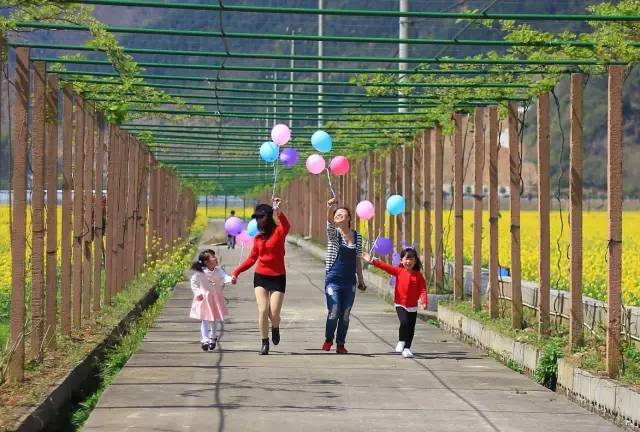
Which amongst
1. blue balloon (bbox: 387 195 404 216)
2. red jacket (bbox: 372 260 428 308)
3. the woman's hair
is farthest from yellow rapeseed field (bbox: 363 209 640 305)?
the woman's hair

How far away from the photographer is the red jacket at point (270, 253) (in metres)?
15.3

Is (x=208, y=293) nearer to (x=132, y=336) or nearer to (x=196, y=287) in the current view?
(x=196, y=287)

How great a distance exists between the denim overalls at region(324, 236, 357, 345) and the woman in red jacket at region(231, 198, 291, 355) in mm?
558

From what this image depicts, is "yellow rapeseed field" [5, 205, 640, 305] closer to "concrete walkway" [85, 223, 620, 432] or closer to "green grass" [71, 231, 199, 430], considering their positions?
"green grass" [71, 231, 199, 430]

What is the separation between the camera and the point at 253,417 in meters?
10.5

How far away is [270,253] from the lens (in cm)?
1530

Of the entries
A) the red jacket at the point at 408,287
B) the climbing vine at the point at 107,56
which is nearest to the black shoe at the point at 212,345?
the red jacket at the point at 408,287

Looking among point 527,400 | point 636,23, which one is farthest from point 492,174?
point 527,400

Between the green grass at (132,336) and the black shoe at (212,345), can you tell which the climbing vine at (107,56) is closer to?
the green grass at (132,336)

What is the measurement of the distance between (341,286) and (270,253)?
2.92 feet

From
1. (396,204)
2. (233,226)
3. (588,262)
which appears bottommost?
(588,262)

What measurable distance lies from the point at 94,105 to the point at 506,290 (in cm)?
597

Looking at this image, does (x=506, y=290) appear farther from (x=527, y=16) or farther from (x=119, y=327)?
(x=527, y=16)

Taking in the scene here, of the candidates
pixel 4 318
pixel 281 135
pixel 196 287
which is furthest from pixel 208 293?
pixel 4 318
